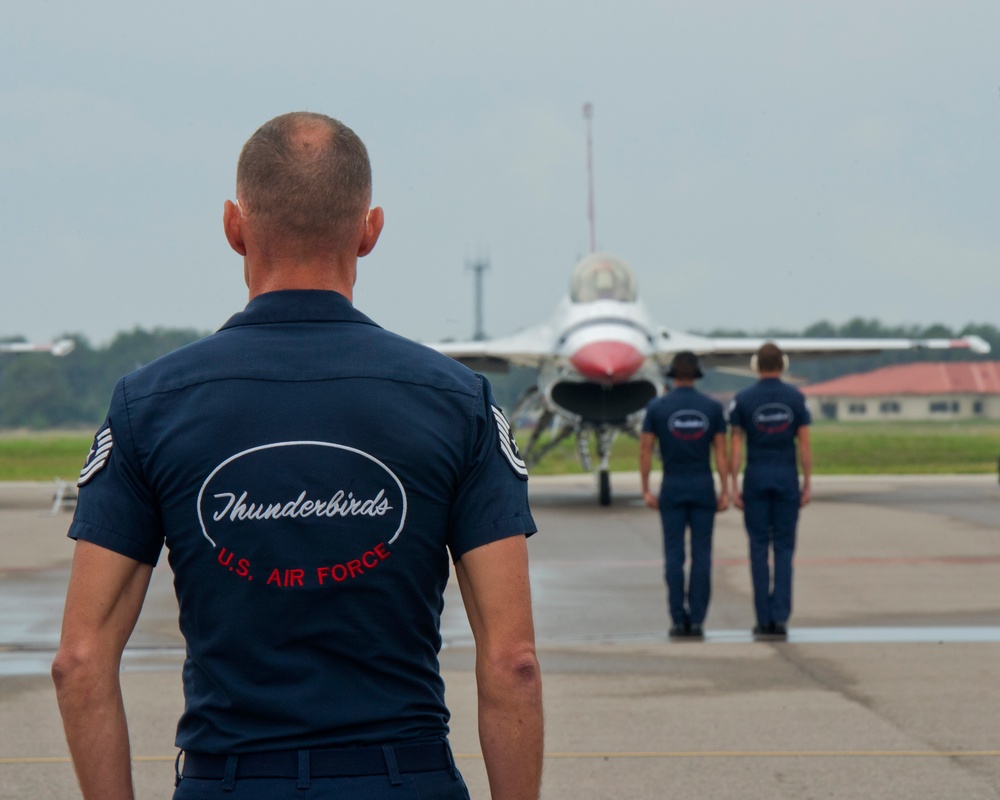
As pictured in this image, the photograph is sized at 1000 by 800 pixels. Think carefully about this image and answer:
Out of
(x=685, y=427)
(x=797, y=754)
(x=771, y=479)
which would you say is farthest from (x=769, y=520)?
(x=797, y=754)

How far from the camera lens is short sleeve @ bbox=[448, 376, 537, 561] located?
2.08 m

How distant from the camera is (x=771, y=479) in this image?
8867 mm

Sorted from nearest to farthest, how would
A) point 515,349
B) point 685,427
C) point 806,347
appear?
point 685,427 < point 515,349 < point 806,347

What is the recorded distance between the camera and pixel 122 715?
2127 millimetres

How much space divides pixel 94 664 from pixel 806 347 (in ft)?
82.6

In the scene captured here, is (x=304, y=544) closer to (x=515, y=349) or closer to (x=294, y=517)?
(x=294, y=517)

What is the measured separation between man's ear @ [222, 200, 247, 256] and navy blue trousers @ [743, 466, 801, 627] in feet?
22.6

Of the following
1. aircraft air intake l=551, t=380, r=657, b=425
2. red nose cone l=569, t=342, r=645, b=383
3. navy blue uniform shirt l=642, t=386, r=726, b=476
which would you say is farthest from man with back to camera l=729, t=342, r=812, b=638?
aircraft air intake l=551, t=380, r=657, b=425

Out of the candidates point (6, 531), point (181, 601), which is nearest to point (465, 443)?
point (181, 601)

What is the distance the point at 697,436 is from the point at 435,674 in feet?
23.5

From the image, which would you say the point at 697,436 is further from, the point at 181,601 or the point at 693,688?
the point at 181,601

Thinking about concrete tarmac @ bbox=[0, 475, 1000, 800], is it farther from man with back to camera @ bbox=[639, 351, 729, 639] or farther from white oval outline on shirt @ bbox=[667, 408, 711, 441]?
white oval outline on shirt @ bbox=[667, 408, 711, 441]

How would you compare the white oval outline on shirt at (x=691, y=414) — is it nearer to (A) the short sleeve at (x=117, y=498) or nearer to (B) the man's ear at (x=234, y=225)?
(B) the man's ear at (x=234, y=225)

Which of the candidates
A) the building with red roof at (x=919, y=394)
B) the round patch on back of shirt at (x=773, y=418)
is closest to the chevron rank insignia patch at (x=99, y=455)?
the round patch on back of shirt at (x=773, y=418)
